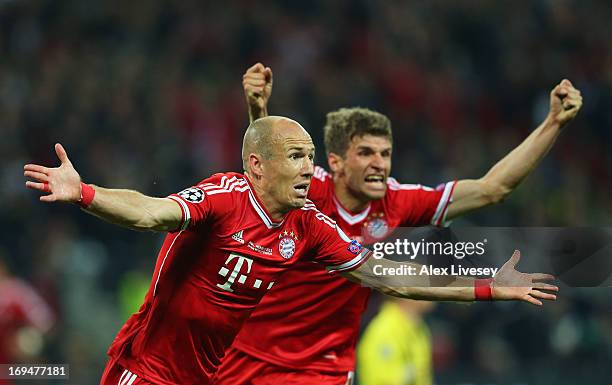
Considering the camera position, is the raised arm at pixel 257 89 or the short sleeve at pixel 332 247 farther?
the raised arm at pixel 257 89

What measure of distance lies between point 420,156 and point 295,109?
1.71m

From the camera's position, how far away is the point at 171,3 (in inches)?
577

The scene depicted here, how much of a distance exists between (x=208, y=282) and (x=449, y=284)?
128cm

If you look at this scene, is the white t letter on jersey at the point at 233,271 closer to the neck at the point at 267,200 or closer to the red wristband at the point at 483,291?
the neck at the point at 267,200

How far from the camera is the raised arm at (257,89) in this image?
6082 millimetres

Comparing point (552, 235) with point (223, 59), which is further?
point (223, 59)

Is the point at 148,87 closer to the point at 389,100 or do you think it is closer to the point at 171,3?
the point at 171,3

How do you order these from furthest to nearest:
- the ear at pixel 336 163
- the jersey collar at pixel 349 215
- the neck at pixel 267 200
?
the ear at pixel 336 163 < the jersey collar at pixel 349 215 < the neck at pixel 267 200

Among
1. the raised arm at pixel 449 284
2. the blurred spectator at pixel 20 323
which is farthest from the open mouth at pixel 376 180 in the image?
the blurred spectator at pixel 20 323

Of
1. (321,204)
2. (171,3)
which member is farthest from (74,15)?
(321,204)

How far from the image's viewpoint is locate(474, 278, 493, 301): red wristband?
5.23 m

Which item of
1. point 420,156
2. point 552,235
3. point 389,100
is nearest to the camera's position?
point 552,235

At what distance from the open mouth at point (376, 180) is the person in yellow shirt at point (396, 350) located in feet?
8.52

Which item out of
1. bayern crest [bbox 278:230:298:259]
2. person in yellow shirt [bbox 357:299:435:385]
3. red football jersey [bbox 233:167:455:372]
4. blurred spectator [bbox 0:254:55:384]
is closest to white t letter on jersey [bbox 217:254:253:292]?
bayern crest [bbox 278:230:298:259]
